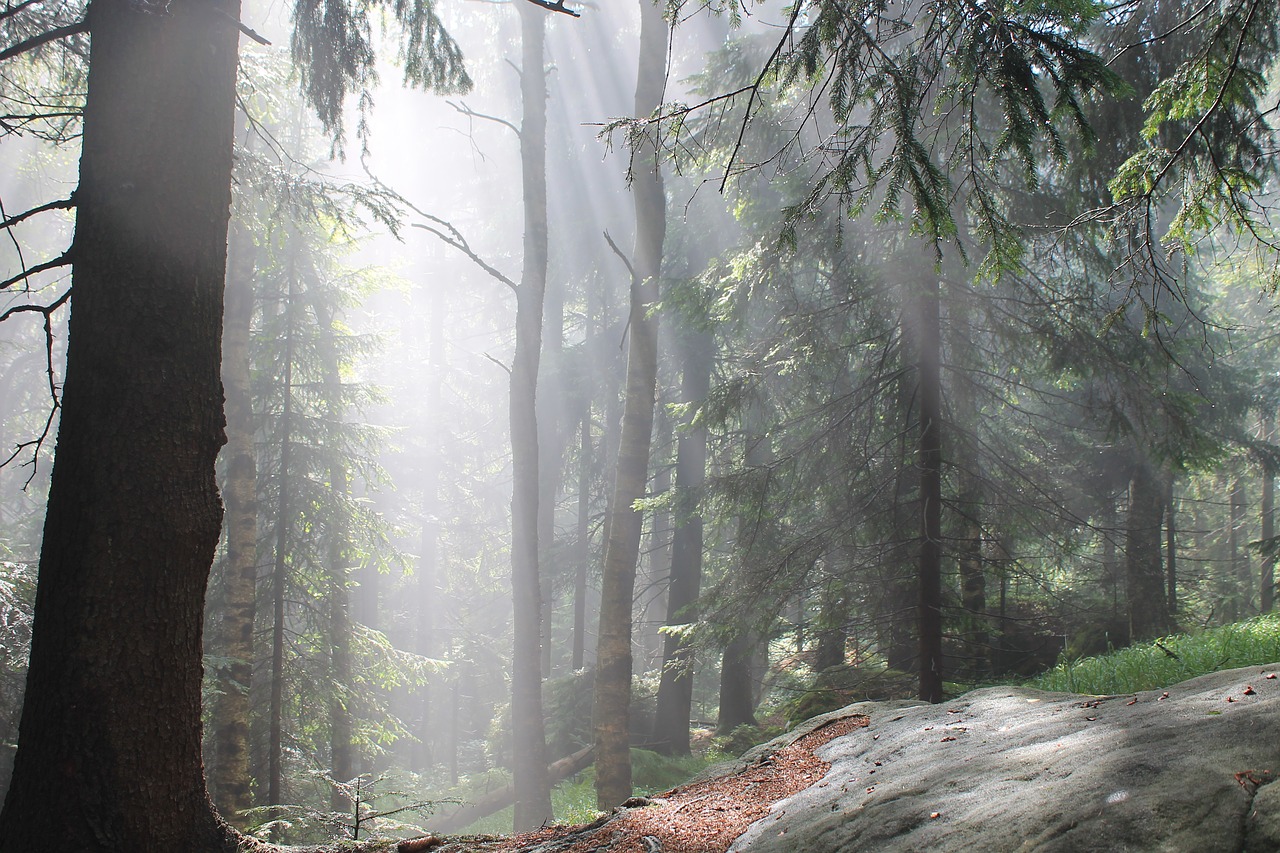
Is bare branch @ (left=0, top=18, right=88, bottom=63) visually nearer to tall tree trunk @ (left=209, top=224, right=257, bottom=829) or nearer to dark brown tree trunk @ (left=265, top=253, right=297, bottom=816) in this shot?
tall tree trunk @ (left=209, top=224, right=257, bottom=829)

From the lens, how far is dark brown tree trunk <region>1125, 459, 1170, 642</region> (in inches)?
458

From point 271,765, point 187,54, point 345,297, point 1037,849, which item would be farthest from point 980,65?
point 345,297

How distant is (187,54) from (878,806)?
15.8 feet

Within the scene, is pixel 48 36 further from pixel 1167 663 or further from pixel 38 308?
pixel 1167 663

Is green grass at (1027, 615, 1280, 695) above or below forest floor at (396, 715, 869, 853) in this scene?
above

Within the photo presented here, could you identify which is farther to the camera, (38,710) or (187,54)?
(187,54)

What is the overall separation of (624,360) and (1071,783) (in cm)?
1791

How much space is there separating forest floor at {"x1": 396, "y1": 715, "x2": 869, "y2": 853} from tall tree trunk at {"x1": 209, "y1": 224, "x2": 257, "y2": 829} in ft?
21.2

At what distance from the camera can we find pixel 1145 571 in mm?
11945

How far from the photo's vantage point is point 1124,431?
301 inches

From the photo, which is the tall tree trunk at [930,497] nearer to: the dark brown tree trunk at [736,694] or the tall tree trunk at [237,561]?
the dark brown tree trunk at [736,694]

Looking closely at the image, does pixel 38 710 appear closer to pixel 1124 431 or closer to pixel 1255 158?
pixel 1255 158

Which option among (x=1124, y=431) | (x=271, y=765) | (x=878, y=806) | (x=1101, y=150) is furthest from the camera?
(x=271, y=765)

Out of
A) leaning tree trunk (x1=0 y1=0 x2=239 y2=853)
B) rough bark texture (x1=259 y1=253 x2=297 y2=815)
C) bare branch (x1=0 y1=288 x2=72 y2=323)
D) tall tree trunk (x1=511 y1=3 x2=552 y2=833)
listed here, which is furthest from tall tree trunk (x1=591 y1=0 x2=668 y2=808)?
bare branch (x1=0 y1=288 x2=72 y2=323)
